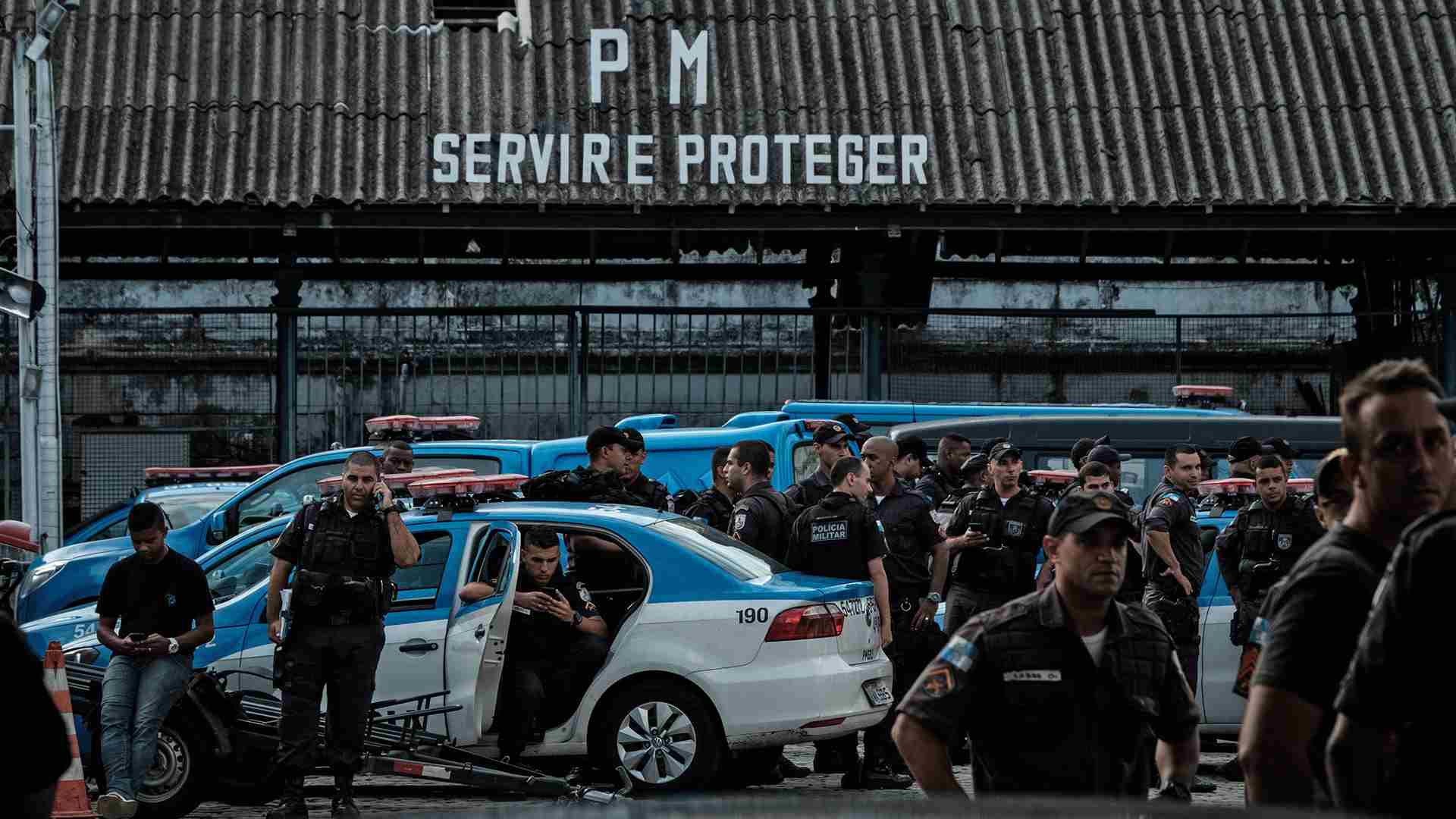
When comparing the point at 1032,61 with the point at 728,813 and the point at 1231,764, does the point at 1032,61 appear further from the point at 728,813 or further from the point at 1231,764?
the point at 728,813

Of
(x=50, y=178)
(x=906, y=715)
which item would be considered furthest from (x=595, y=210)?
(x=906, y=715)

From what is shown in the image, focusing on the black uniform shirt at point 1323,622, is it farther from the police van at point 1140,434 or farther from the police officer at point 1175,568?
the police van at point 1140,434

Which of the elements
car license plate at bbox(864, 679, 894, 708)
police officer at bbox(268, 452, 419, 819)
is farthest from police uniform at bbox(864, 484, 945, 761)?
police officer at bbox(268, 452, 419, 819)

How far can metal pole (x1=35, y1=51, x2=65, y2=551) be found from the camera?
14.1m

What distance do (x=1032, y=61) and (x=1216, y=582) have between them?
1004cm

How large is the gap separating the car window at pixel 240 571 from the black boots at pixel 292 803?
78.9 inches

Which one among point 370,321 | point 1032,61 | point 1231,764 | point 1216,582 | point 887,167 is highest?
point 1032,61

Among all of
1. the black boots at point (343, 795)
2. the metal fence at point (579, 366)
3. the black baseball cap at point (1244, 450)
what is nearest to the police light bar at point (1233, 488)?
the black baseball cap at point (1244, 450)

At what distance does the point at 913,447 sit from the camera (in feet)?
40.0

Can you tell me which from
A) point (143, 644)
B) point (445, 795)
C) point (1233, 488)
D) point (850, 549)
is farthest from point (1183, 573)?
point (143, 644)

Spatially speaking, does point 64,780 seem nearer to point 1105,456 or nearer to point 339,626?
point 339,626

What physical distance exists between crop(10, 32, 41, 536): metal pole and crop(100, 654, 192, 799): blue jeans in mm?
5723

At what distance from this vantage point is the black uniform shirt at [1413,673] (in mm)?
3311

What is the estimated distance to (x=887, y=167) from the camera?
18109mm
